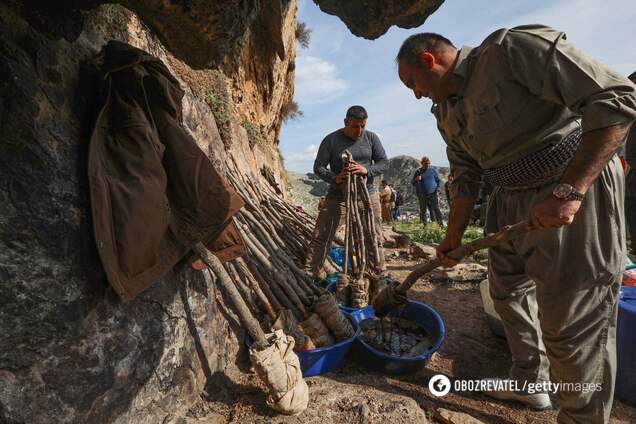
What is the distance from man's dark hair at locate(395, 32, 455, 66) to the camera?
1.98 metres

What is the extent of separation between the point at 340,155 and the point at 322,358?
2695mm

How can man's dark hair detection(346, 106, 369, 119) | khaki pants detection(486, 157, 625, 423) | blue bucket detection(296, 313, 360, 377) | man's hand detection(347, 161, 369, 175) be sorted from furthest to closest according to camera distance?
1. man's dark hair detection(346, 106, 369, 119)
2. man's hand detection(347, 161, 369, 175)
3. blue bucket detection(296, 313, 360, 377)
4. khaki pants detection(486, 157, 625, 423)

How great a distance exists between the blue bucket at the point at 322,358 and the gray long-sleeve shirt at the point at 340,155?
227 centimetres

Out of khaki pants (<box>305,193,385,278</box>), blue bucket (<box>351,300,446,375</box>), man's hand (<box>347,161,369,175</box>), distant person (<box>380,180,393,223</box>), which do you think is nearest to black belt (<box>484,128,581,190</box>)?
blue bucket (<box>351,300,446,375</box>)

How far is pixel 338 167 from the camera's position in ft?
14.7

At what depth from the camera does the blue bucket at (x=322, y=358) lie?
2.40 meters

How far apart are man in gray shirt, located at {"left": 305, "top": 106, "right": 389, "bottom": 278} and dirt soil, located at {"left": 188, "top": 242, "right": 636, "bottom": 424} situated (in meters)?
1.62

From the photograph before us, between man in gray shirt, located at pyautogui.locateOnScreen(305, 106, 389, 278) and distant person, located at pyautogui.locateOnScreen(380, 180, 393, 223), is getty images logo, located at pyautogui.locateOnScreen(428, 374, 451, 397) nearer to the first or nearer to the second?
man in gray shirt, located at pyautogui.locateOnScreen(305, 106, 389, 278)

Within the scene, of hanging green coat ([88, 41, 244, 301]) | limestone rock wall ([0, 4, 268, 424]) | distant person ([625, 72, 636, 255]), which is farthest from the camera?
distant person ([625, 72, 636, 255])

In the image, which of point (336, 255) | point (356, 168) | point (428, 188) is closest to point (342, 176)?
point (356, 168)

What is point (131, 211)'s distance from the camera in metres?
1.47

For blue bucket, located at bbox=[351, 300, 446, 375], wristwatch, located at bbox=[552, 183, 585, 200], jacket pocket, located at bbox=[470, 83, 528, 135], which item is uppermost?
jacket pocket, located at bbox=[470, 83, 528, 135]

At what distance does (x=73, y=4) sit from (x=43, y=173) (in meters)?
0.79

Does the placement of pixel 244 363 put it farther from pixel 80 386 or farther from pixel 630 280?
pixel 630 280
